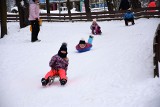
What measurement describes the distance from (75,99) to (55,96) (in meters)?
0.54

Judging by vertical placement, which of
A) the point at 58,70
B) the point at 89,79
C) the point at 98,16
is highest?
the point at 98,16

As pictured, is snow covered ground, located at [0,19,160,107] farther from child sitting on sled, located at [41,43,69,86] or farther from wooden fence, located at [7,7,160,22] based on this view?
wooden fence, located at [7,7,160,22]

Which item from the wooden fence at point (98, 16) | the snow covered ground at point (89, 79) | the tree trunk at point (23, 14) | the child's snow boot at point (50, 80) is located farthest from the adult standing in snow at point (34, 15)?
the wooden fence at point (98, 16)

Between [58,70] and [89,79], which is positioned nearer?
[58,70]

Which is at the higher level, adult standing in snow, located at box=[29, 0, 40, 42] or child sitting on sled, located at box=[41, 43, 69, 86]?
adult standing in snow, located at box=[29, 0, 40, 42]

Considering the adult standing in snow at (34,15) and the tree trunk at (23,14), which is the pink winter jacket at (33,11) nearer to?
the adult standing in snow at (34,15)

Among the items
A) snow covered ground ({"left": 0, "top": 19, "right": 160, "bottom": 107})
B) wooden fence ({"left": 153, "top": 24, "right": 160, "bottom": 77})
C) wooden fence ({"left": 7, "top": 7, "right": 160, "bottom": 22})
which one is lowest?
snow covered ground ({"left": 0, "top": 19, "right": 160, "bottom": 107})

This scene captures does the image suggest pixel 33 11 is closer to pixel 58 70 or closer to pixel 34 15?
pixel 34 15

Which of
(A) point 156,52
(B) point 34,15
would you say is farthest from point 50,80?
(B) point 34,15

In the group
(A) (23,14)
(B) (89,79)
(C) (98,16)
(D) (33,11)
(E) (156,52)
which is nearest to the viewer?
(E) (156,52)

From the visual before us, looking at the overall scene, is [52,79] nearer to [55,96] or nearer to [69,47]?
[55,96]

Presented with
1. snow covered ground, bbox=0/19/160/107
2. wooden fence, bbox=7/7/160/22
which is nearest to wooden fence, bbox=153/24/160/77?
snow covered ground, bbox=0/19/160/107

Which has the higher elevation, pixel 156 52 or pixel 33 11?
pixel 33 11

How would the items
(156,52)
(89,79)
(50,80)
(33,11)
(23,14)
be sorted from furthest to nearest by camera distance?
1. (23,14)
2. (33,11)
3. (89,79)
4. (50,80)
5. (156,52)
